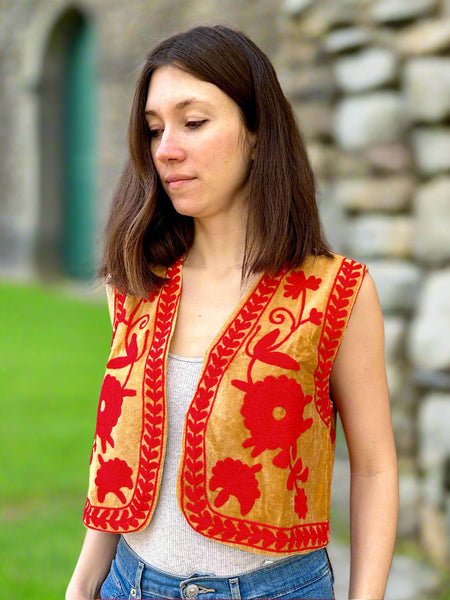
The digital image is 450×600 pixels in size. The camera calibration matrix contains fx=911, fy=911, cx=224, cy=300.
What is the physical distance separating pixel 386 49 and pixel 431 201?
0.73 metres

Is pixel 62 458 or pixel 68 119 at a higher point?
pixel 68 119

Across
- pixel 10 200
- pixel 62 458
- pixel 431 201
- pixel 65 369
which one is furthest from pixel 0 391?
pixel 10 200

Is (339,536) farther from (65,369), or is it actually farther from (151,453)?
(65,369)

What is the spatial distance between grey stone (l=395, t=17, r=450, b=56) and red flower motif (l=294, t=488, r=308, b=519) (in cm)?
256

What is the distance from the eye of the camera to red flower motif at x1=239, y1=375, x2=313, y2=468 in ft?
5.69

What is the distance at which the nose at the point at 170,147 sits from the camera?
6.02 ft

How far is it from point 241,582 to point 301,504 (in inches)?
7.4

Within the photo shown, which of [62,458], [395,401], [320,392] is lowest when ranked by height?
[62,458]

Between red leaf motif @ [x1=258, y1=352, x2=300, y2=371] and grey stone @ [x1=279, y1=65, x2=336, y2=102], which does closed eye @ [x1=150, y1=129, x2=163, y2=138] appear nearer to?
red leaf motif @ [x1=258, y1=352, x2=300, y2=371]

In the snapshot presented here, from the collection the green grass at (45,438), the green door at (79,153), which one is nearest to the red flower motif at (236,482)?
the green grass at (45,438)

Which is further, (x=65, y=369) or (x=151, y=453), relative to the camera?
(x=65, y=369)

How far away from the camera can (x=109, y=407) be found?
190 cm

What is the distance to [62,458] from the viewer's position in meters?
5.56

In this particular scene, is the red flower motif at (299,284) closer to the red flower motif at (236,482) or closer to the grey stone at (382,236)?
the red flower motif at (236,482)
